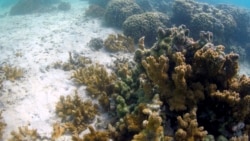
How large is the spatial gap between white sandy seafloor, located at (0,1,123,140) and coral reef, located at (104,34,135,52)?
18.0 inches

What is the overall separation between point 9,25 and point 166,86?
591 inches

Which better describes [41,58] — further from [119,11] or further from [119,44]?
[119,11]

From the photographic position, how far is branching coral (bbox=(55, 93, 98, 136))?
606cm

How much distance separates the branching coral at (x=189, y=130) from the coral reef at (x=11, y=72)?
20.0ft

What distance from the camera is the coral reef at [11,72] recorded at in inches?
334

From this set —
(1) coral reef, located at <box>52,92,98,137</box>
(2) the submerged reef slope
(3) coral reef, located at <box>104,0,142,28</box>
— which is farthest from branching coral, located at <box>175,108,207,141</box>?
(3) coral reef, located at <box>104,0,142,28</box>

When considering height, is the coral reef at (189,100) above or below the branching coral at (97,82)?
above

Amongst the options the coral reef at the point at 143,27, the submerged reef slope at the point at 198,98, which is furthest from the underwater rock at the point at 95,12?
the submerged reef slope at the point at 198,98

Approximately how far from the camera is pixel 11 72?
8.77 m

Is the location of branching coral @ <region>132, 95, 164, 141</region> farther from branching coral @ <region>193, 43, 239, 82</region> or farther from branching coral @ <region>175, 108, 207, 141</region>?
branching coral @ <region>193, 43, 239, 82</region>

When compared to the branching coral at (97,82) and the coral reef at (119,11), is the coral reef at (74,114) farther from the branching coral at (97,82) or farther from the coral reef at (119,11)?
the coral reef at (119,11)

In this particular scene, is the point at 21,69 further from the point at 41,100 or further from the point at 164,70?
the point at 164,70

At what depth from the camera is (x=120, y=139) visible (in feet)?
17.2

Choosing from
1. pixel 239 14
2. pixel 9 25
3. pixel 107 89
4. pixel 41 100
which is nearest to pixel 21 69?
pixel 41 100
